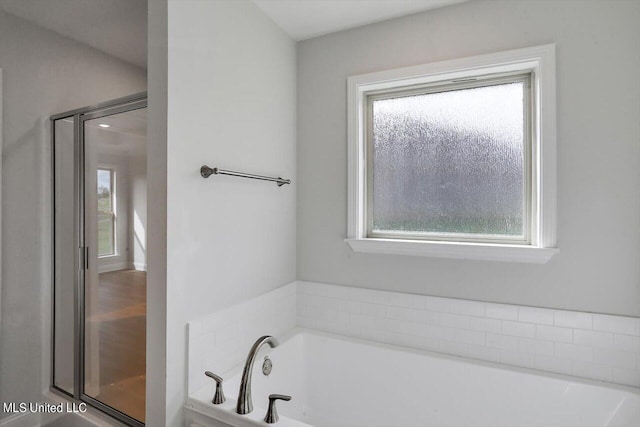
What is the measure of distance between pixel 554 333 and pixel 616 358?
26cm

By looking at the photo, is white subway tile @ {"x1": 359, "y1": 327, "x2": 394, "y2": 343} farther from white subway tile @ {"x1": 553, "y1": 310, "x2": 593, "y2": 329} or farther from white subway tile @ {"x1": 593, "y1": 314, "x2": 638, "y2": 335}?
white subway tile @ {"x1": 593, "y1": 314, "x2": 638, "y2": 335}

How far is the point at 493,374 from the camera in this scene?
69.1 inches

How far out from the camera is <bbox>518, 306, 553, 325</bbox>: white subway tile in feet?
5.67

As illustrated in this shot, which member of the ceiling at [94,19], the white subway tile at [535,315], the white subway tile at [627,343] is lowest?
the white subway tile at [627,343]

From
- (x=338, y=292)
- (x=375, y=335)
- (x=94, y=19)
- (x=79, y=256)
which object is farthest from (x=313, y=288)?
(x=94, y=19)

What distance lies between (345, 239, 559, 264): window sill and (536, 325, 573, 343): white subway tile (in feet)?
1.12

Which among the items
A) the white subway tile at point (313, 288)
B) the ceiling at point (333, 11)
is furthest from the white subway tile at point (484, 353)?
the ceiling at point (333, 11)

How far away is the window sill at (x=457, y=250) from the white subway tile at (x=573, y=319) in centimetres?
27

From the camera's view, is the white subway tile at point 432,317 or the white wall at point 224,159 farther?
the white subway tile at point 432,317

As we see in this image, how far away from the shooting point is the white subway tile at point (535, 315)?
68.0 inches

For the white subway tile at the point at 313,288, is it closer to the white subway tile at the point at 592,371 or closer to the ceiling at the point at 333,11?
the white subway tile at the point at 592,371

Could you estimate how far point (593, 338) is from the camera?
5.40ft

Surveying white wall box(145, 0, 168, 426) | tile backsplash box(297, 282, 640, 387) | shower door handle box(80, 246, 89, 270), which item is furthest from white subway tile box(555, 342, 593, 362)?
shower door handle box(80, 246, 89, 270)

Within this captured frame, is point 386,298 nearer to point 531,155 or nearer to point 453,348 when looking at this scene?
point 453,348
